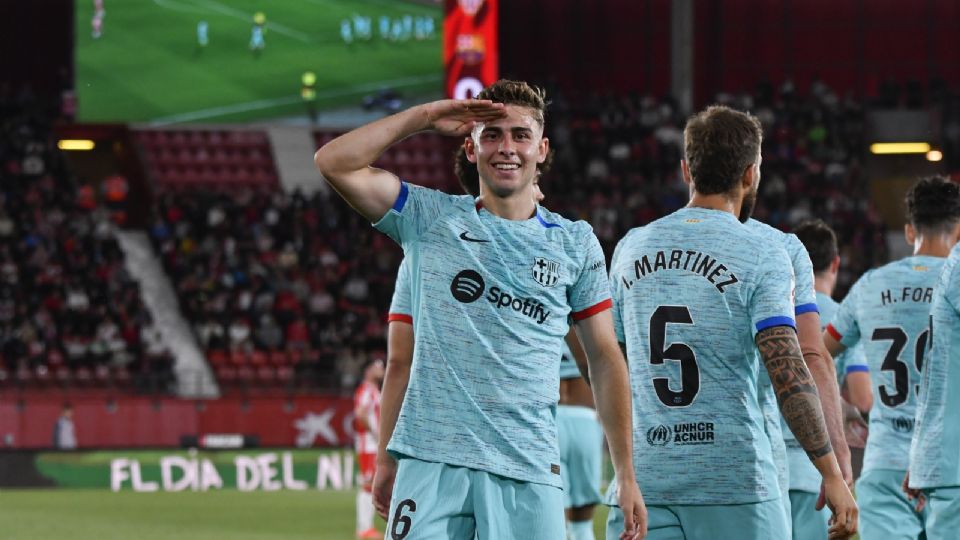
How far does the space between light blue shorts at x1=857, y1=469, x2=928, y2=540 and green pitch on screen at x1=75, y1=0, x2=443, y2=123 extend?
26.0 m

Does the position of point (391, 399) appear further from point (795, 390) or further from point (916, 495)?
point (916, 495)

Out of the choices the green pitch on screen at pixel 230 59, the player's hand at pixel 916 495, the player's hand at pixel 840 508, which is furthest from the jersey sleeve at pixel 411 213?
the green pitch on screen at pixel 230 59

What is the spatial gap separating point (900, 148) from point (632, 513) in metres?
31.6

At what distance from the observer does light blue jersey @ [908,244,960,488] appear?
575 cm

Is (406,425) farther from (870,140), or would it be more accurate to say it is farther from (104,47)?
(870,140)

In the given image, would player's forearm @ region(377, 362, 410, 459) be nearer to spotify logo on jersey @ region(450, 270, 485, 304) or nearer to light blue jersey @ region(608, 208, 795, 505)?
spotify logo on jersey @ region(450, 270, 485, 304)

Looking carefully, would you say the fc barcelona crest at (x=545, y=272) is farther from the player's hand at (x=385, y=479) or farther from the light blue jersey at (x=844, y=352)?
the light blue jersey at (x=844, y=352)

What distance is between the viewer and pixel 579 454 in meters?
10.1

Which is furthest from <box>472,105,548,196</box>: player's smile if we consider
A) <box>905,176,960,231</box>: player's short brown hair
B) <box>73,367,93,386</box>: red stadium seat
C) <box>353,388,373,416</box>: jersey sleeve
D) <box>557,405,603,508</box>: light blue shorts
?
<box>73,367,93,386</box>: red stadium seat

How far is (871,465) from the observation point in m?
7.14

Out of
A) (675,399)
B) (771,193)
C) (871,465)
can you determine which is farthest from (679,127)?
(675,399)

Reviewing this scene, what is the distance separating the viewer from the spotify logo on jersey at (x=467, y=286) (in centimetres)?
474

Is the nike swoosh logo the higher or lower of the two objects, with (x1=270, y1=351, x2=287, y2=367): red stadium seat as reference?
higher

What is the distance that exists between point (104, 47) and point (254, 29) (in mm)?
3259
